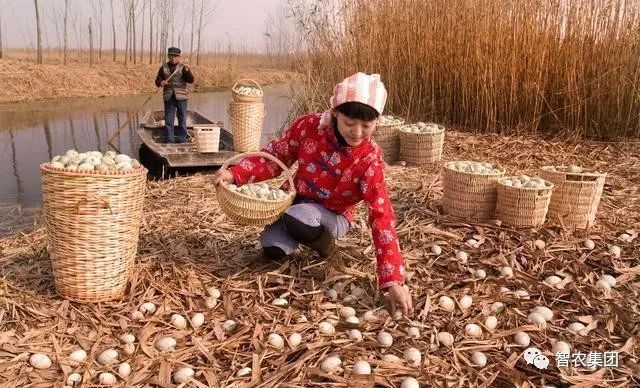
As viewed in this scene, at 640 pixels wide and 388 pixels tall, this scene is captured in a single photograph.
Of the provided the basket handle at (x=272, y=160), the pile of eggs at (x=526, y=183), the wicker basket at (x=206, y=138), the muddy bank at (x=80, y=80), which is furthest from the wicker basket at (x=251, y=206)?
the muddy bank at (x=80, y=80)

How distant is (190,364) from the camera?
182 cm

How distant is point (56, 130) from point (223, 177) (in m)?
8.66

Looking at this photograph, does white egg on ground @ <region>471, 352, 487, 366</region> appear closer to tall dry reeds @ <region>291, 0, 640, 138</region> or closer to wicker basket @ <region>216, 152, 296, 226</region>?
wicker basket @ <region>216, 152, 296, 226</region>

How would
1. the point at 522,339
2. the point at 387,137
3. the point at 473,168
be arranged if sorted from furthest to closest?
the point at 387,137
the point at 473,168
the point at 522,339

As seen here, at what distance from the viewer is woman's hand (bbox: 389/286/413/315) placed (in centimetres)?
204

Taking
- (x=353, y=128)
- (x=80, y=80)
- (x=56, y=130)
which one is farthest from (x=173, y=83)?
(x=80, y=80)

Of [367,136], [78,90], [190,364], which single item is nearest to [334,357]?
[190,364]

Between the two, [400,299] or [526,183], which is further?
[526,183]

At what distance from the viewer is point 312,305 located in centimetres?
221

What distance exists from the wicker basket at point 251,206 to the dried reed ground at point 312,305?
344 mm

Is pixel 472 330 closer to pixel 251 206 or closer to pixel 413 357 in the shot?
pixel 413 357

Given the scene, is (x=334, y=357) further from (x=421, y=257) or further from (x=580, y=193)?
(x=580, y=193)

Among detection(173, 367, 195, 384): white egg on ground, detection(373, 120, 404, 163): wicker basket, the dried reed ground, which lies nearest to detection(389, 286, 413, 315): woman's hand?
the dried reed ground

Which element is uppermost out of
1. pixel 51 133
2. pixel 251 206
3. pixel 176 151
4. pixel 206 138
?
pixel 251 206
